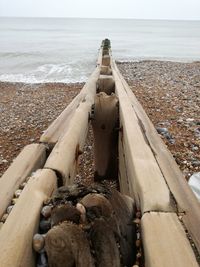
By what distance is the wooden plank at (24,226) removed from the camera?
114cm

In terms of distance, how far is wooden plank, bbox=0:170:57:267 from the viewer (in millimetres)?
1138

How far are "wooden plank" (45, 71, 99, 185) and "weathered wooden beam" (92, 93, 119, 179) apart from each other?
369 millimetres

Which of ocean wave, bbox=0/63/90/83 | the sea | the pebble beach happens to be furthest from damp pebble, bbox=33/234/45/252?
ocean wave, bbox=0/63/90/83

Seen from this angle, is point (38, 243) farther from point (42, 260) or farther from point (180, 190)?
point (180, 190)

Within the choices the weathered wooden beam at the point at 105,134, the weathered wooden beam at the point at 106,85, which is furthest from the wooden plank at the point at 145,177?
the weathered wooden beam at the point at 106,85

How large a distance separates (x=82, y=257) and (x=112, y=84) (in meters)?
3.63

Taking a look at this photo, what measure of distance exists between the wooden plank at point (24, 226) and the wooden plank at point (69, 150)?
178 mm

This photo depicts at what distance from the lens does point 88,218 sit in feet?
4.27

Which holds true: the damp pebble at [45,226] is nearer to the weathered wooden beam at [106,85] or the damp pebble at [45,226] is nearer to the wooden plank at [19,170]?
the wooden plank at [19,170]

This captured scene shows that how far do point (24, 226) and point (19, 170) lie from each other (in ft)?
2.01

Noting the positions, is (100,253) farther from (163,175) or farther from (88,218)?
(163,175)

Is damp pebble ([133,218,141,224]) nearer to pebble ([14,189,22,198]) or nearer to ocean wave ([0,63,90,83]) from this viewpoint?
pebble ([14,189,22,198])

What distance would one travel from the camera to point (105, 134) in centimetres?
337

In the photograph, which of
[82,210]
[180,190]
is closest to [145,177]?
[180,190]
